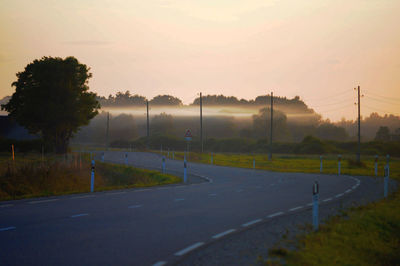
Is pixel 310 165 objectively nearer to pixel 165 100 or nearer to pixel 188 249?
pixel 188 249

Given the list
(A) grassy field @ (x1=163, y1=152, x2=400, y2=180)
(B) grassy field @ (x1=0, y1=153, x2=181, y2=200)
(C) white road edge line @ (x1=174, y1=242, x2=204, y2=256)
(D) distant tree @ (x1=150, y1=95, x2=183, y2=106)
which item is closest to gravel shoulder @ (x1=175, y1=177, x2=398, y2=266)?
(C) white road edge line @ (x1=174, y1=242, x2=204, y2=256)

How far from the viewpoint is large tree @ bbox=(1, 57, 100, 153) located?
165 feet

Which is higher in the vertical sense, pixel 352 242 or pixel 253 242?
pixel 253 242

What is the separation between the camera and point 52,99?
51375mm

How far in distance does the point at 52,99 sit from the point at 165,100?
131 meters

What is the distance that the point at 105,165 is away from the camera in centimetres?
4091

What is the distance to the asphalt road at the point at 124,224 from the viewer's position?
6.98 metres

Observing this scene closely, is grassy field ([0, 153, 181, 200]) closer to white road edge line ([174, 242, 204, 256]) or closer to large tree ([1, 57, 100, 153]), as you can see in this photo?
white road edge line ([174, 242, 204, 256])

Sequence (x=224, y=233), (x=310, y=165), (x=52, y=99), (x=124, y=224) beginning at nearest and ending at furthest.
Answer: (x=224, y=233) → (x=124, y=224) → (x=310, y=165) → (x=52, y=99)

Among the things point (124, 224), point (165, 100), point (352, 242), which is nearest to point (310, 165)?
point (352, 242)

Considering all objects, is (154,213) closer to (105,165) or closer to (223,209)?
(223,209)

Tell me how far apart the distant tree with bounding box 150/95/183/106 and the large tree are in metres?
127

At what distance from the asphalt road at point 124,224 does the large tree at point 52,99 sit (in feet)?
122

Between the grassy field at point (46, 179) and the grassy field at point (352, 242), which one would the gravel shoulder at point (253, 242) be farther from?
the grassy field at point (46, 179)
